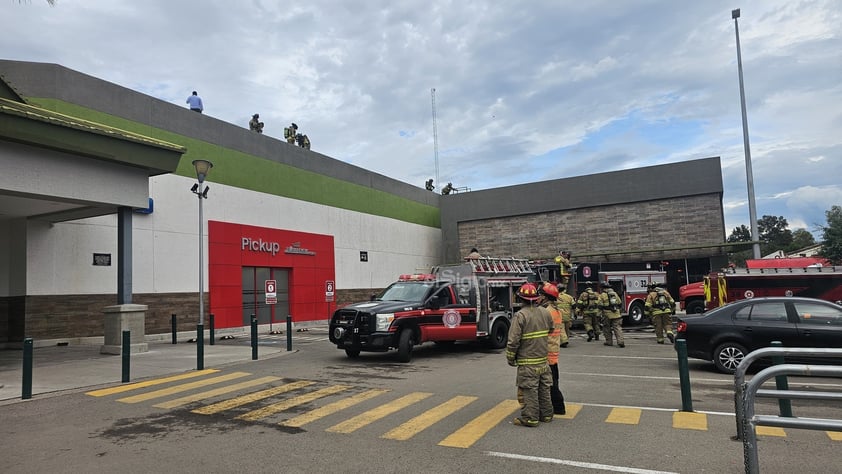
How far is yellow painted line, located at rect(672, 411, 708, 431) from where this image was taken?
6613 mm

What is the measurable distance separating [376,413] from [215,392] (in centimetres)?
340

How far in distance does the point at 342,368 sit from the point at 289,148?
16.7m

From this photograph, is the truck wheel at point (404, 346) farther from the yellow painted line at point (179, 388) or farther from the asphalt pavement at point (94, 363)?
the asphalt pavement at point (94, 363)

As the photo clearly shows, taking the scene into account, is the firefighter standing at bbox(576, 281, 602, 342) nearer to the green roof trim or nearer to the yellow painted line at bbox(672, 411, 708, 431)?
the yellow painted line at bbox(672, 411, 708, 431)

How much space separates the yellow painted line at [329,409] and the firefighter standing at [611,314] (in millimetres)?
8703

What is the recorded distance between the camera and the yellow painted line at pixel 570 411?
23.8 ft

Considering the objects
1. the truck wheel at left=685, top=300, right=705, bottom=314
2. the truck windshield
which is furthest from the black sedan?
the truck wheel at left=685, top=300, right=705, bottom=314

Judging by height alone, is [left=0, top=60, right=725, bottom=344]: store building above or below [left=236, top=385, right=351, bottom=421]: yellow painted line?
above

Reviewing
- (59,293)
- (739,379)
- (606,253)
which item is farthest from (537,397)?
(606,253)

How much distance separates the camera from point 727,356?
414 inches

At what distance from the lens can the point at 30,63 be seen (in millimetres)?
16266

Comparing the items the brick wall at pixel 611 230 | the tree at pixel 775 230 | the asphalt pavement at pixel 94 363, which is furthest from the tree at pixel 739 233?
the asphalt pavement at pixel 94 363

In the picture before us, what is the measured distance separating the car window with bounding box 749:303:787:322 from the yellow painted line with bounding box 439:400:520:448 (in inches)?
221

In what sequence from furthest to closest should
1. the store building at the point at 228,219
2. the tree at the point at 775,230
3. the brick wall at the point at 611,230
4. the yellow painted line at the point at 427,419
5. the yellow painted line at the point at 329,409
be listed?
1. the tree at the point at 775,230
2. the brick wall at the point at 611,230
3. the store building at the point at 228,219
4. the yellow painted line at the point at 329,409
5. the yellow painted line at the point at 427,419
